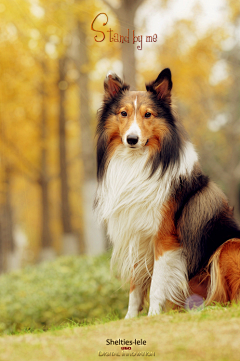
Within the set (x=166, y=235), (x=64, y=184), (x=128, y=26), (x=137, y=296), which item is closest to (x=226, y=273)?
(x=166, y=235)

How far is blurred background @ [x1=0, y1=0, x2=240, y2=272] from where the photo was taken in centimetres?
909

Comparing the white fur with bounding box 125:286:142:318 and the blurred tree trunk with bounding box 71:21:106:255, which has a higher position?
the blurred tree trunk with bounding box 71:21:106:255

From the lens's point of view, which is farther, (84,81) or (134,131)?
(84,81)

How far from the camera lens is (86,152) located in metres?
9.88

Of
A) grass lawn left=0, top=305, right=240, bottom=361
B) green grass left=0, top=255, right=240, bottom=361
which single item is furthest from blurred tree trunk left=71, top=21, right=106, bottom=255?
grass lawn left=0, top=305, right=240, bottom=361

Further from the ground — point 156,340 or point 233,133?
point 233,133

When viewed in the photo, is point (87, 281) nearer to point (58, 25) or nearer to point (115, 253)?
point (115, 253)

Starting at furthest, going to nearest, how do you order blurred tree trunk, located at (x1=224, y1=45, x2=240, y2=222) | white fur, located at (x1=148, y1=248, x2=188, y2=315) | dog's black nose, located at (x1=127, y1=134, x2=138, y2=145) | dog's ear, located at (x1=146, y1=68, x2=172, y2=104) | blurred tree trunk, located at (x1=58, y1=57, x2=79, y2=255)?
blurred tree trunk, located at (x1=224, y1=45, x2=240, y2=222)
blurred tree trunk, located at (x1=58, y1=57, x2=79, y2=255)
dog's ear, located at (x1=146, y1=68, x2=172, y2=104)
white fur, located at (x1=148, y1=248, x2=188, y2=315)
dog's black nose, located at (x1=127, y1=134, x2=138, y2=145)

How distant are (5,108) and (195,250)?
1037 centimetres

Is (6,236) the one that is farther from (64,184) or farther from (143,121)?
(143,121)

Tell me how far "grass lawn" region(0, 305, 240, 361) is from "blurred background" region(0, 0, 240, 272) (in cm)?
457

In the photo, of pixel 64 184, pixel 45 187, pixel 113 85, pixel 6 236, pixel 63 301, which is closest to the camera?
pixel 113 85

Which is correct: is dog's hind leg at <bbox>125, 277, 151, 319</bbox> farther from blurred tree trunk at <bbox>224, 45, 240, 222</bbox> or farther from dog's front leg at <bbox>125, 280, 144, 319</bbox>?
blurred tree trunk at <bbox>224, 45, 240, 222</bbox>

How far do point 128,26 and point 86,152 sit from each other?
12.0 ft
